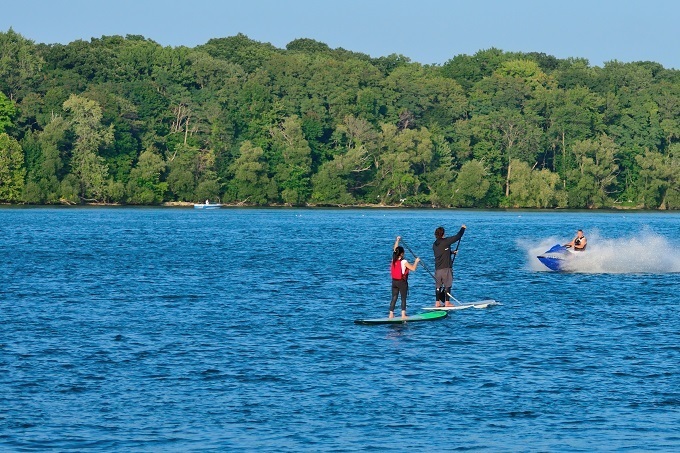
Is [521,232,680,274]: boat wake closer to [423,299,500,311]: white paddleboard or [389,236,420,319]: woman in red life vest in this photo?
[423,299,500,311]: white paddleboard

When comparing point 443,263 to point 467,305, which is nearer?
point 443,263

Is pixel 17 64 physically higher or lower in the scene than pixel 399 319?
higher

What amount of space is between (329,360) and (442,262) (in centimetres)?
871

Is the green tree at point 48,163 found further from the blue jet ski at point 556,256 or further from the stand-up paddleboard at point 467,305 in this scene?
the stand-up paddleboard at point 467,305

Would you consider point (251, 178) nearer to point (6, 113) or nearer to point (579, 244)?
point (6, 113)

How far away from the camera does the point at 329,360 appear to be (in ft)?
91.9

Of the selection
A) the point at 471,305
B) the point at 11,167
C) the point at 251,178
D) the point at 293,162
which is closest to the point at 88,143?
the point at 11,167

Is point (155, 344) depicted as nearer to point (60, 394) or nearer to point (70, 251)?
point (60, 394)

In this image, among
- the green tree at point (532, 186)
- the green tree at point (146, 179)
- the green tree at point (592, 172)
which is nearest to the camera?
the green tree at point (146, 179)

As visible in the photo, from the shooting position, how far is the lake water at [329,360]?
69.3 ft

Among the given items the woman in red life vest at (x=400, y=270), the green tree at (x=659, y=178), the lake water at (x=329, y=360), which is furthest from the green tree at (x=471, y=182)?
the woman in red life vest at (x=400, y=270)

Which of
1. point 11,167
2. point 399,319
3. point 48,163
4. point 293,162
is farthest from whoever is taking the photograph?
point 293,162

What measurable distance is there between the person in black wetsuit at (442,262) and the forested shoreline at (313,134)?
115 m

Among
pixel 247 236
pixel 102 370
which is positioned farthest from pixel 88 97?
pixel 102 370
